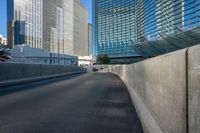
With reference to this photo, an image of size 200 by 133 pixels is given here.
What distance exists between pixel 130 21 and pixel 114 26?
15.0 meters

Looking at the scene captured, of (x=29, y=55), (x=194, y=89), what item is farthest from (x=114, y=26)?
(x=194, y=89)

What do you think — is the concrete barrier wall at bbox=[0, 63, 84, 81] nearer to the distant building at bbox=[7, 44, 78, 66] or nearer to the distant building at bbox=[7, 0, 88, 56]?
the distant building at bbox=[7, 44, 78, 66]

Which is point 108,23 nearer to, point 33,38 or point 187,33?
point 33,38

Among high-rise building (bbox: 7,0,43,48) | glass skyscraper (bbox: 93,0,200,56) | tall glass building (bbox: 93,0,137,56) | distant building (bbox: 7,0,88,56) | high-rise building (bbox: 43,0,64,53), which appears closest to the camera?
glass skyscraper (bbox: 93,0,200,56)

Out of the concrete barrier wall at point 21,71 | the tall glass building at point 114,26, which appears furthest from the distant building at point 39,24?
the concrete barrier wall at point 21,71

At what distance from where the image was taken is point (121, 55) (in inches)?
5704

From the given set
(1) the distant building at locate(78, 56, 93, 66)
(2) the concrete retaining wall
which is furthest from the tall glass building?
(2) the concrete retaining wall

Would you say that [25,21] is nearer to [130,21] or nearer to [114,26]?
[114,26]

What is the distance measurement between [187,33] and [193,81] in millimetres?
52745

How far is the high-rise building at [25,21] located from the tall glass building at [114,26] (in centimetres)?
4978

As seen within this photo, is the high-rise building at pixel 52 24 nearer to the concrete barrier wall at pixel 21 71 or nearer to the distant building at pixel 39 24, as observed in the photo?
the distant building at pixel 39 24

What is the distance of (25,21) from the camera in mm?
129125

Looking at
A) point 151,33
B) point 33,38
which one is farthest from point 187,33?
point 33,38

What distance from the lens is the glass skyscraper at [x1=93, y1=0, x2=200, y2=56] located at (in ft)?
217
